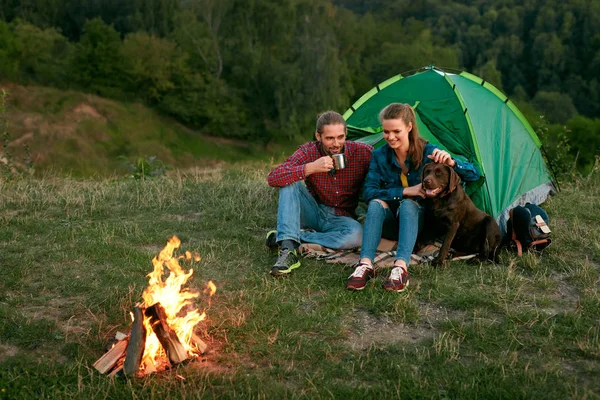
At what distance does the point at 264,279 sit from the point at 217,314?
71 cm

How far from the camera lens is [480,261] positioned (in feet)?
16.6

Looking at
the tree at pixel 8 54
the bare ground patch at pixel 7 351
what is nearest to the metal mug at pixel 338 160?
the bare ground patch at pixel 7 351

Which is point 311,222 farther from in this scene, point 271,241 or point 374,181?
point 374,181

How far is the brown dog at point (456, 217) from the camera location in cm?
480

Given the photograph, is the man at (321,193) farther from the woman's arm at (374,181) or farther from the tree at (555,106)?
the tree at (555,106)

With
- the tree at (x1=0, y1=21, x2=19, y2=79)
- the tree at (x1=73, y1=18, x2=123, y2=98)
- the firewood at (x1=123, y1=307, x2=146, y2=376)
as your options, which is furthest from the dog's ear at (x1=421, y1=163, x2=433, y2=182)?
the tree at (x1=0, y1=21, x2=19, y2=79)

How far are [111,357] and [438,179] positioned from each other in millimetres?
2797

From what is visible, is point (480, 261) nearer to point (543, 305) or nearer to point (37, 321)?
point (543, 305)

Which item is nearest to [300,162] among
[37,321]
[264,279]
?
[264,279]

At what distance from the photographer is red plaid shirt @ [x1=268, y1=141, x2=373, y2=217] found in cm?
539

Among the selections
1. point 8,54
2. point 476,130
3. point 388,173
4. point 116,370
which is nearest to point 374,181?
point 388,173

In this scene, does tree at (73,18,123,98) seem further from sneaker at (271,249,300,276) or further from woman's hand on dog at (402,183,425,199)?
woman's hand on dog at (402,183,425,199)

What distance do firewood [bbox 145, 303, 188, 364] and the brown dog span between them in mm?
2368

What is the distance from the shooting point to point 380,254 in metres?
5.22
